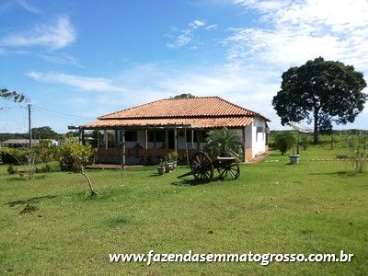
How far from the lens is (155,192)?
1570cm

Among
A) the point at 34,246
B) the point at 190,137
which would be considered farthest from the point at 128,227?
the point at 190,137

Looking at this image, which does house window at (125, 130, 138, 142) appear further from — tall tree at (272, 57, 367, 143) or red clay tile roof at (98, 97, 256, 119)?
tall tree at (272, 57, 367, 143)

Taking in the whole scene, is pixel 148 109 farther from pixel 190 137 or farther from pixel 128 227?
pixel 128 227

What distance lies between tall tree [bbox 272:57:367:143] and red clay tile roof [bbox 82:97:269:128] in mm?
23549

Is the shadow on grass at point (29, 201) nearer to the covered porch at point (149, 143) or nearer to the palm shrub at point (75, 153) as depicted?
the palm shrub at point (75, 153)

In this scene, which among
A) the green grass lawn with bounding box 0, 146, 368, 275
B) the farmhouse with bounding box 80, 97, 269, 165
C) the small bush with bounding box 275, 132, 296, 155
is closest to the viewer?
the green grass lawn with bounding box 0, 146, 368, 275

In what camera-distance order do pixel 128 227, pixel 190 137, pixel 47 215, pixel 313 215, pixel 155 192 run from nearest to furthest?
1. pixel 128 227
2. pixel 313 215
3. pixel 47 215
4. pixel 155 192
5. pixel 190 137

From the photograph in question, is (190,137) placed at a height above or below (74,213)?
above

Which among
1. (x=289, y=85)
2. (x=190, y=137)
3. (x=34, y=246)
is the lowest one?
(x=34, y=246)

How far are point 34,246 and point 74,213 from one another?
356cm

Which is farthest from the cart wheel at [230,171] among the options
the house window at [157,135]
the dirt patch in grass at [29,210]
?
the house window at [157,135]

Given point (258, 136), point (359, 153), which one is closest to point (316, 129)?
point (258, 136)

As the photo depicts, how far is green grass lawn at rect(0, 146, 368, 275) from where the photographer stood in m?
7.20

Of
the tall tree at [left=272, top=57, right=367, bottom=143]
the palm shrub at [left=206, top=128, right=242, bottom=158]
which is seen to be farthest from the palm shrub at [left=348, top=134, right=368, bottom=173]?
the tall tree at [left=272, top=57, right=367, bottom=143]
